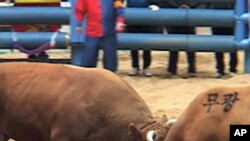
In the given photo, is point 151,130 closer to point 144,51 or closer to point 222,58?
point 222,58

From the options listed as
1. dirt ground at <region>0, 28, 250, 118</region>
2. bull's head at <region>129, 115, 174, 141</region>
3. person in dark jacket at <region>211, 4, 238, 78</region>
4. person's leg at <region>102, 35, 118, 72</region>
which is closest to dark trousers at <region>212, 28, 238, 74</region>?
person in dark jacket at <region>211, 4, 238, 78</region>

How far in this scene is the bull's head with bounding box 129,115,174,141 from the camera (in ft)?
18.8

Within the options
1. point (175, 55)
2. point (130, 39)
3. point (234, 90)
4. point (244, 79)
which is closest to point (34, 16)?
point (130, 39)

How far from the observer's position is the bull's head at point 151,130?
5719 millimetres

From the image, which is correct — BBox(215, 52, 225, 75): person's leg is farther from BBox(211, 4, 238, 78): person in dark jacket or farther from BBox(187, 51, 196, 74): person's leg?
BBox(187, 51, 196, 74): person's leg

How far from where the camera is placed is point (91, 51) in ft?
31.1

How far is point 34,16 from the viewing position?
483 inches

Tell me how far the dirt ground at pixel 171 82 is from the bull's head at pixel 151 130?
2.64 meters

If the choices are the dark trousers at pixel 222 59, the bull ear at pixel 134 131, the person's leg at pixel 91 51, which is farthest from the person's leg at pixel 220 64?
the bull ear at pixel 134 131

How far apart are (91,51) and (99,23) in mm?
352

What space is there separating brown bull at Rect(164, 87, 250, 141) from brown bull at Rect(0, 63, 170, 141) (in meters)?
1.03

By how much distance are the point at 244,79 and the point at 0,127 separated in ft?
15.5

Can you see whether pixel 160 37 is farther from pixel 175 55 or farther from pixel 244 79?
pixel 244 79

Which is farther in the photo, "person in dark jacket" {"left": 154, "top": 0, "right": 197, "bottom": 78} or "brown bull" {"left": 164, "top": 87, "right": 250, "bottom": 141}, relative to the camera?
"person in dark jacket" {"left": 154, "top": 0, "right": 197, "bottom": 78}
